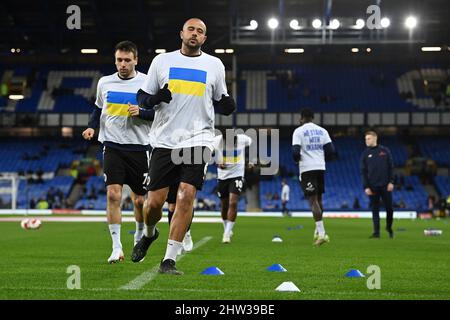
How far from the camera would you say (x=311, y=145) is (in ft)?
42.8

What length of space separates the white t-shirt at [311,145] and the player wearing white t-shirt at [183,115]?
5.72 m

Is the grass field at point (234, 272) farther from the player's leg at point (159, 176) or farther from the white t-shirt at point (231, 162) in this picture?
the white t-shirt at point (231, 162)

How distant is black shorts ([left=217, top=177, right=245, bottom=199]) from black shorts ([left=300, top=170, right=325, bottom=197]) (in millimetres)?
1450

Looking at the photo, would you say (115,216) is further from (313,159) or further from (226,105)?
(313,159)

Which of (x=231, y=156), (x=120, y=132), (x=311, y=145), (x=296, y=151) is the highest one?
(x=120, y=132)

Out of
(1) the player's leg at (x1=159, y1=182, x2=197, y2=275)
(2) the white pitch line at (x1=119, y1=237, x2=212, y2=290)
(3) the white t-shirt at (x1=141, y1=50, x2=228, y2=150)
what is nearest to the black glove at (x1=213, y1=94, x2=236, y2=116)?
(3) the white t-shirt at (x1=141, y1=50, x2=228, y2=150)

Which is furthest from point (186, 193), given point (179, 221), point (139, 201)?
point (139, 201)

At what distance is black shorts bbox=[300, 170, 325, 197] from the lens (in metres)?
12.9

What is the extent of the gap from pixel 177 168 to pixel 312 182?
594 centimetres

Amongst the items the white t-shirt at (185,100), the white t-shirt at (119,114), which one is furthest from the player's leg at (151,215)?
the white t-shirt at (119,114)

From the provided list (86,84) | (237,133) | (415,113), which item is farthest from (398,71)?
(237,133)

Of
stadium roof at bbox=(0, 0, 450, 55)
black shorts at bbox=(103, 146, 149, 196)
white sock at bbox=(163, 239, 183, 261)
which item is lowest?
white sock at bbox=(163, 239, 183, 261)

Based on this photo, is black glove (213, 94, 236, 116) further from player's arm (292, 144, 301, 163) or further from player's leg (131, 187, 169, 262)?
player's arm (292, 144, 301, 163)
